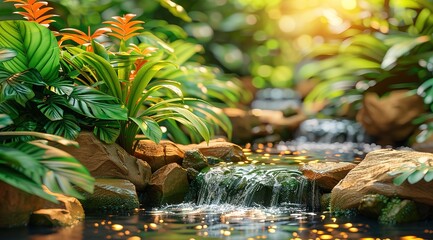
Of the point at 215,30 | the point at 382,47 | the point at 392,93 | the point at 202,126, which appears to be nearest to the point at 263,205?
the point at 202,126

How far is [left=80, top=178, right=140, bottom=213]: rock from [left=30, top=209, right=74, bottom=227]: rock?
2.21 feet

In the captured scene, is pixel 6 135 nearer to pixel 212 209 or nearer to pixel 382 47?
pixel 212 209

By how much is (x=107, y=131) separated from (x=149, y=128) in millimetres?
334

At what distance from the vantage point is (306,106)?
1109cm

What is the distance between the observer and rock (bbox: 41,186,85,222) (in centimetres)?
503

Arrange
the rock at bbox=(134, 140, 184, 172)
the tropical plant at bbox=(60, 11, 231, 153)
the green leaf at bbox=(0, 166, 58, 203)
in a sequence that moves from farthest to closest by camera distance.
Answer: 1. the rock at bbox=(134, 140, 184, 172)
2. the tropical plant at bbox=(60, 11, 231, 153)
3. the green leaf at bbox=(0, 166, 58, 203)

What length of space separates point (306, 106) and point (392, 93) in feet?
5.42

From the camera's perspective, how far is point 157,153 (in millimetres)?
6449

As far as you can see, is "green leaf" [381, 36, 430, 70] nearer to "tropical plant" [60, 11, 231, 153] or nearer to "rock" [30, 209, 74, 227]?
"tropical plant" [60, 11, 231, 153]

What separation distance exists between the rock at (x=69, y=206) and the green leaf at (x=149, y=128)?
0.99m

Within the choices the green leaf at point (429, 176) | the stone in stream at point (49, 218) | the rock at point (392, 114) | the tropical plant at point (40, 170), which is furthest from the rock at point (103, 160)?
the rock at point (392, 114)

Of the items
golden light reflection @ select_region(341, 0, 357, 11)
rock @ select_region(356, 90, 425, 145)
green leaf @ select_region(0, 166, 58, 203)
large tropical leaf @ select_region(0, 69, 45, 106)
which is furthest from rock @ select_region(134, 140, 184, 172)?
golden light reflection @ select_region(341, 0, 357, 11)

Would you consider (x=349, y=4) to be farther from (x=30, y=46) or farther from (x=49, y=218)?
(x=49, y=218)

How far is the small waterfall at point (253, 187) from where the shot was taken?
5.94 meters
